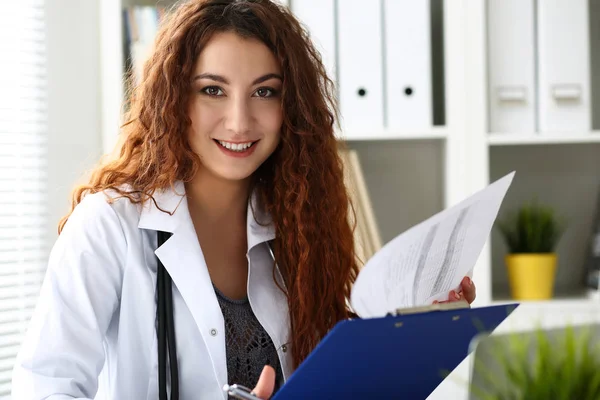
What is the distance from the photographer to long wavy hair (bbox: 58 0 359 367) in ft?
4.48

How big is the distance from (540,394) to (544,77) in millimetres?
1386

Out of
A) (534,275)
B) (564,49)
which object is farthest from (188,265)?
(564,49)

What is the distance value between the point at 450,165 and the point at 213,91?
0.75 metres

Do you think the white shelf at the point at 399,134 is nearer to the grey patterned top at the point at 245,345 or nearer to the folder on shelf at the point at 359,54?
the folder on shelf at the point at 359,54

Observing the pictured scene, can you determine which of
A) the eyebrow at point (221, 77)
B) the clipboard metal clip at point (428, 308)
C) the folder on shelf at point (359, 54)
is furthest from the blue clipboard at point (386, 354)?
the folder on shelf at point (359, 54)

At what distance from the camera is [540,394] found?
0.60 meters

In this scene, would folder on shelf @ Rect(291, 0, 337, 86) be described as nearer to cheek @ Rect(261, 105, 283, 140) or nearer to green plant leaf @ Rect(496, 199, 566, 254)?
cheek @ Rect(261, 105, 283, 140)

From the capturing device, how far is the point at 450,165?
1.87 m

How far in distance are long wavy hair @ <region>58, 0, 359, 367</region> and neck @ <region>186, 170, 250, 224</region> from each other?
43 millimetres

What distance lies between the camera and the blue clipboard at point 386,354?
832mm

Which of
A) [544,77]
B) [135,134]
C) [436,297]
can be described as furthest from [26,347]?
[544,77]

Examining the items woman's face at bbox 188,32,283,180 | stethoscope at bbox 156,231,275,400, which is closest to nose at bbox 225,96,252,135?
woman's face at bbox 188,32,283,180

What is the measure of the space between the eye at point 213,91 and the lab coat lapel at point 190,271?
21 cm

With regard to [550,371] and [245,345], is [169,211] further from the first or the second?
[550,371]
